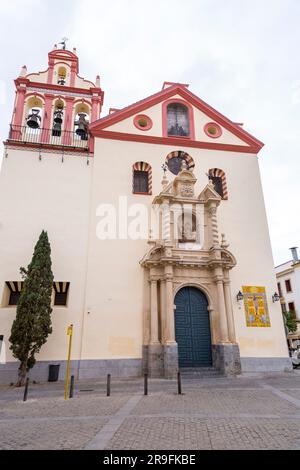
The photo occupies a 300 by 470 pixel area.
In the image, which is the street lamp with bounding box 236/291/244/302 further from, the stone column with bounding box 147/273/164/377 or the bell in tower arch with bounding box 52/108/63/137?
the bell in tower arch with bounding box 52/108/63/137

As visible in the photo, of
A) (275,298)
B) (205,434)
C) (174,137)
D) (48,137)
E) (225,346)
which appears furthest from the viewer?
(174,137)

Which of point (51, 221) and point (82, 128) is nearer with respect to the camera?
point (51, 221)

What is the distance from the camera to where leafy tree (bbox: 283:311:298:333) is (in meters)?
29.2

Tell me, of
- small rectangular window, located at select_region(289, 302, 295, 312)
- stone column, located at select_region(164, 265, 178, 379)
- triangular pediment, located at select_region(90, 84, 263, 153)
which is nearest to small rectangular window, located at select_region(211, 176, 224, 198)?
triangular pediment, located at select_region(90, 84, 263, 153)

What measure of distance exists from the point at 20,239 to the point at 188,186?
30.6 ft

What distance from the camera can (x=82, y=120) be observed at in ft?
57.6

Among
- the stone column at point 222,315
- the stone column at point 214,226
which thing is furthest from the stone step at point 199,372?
the stone column at point 214,226

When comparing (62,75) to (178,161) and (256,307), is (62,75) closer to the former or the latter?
(178,161)

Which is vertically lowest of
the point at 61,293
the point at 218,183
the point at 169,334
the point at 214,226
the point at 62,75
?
the point at 169,334

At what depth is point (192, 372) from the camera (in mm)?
12711

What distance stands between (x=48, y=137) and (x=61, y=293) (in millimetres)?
9039

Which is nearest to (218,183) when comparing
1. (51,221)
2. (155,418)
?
(51,221)

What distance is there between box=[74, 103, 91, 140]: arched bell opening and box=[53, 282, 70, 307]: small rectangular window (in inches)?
352

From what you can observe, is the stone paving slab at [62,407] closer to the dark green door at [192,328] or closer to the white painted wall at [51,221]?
the white painted wall at [51,221]
